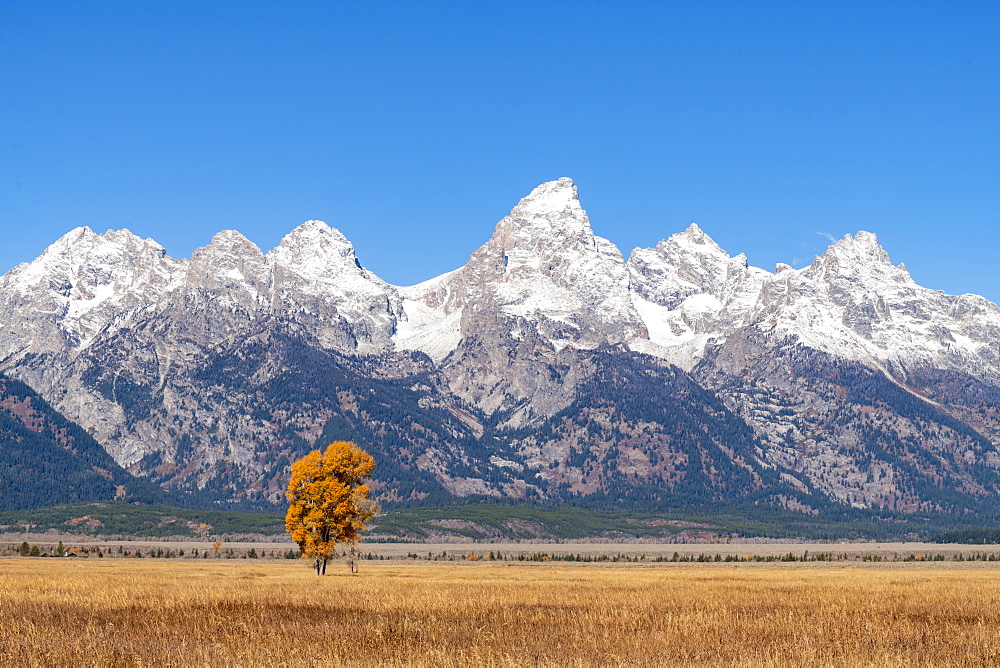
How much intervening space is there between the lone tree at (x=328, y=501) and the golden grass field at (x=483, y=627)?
4304 cm

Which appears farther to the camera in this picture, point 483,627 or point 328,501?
point 328,501

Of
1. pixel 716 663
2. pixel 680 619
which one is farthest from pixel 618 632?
pixel 716 663

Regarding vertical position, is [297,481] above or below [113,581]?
above

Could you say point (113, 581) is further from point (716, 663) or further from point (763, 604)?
point (716, 663)

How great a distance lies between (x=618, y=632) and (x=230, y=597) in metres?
23.0

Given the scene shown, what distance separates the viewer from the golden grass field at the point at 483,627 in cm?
3625

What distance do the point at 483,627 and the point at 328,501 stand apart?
67.4m

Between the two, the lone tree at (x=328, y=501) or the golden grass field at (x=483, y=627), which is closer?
the golden grass field at (x=483, y=627)

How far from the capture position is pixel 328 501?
110875mm

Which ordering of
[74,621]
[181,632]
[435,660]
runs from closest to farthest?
[435,660] → [181,632] → [74,621]

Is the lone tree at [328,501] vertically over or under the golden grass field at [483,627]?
over

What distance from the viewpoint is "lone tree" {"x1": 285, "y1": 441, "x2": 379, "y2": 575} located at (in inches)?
4375

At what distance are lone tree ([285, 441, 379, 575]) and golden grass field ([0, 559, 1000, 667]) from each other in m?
43.0

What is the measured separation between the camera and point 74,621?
45.6 m
